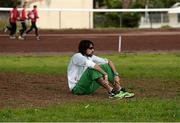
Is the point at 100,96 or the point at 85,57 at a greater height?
the point at 85,57

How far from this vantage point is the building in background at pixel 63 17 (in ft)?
178

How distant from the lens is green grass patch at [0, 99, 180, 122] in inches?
378

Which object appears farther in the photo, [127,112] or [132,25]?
[132,25]

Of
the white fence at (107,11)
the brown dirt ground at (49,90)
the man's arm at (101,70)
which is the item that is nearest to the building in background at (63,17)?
the white fence at (107,11)

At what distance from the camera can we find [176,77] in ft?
53.5

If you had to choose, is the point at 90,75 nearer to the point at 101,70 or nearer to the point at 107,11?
the point at 101,70

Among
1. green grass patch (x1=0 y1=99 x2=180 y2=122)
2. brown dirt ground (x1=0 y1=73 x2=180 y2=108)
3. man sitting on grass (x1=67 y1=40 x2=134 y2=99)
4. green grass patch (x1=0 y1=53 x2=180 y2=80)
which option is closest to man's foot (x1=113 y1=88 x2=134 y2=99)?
man sitting on grass (x1=67 y1=40 x2=134 y2=99)

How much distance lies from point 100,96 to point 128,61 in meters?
9.52

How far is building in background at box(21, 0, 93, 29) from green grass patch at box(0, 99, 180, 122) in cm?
4325

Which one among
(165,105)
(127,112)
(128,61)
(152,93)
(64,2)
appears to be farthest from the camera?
(64,2)

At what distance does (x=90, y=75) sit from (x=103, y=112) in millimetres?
2211

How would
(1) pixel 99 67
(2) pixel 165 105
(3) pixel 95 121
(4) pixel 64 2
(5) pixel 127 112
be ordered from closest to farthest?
1. (3) pixel 95 121
2. (5) pixel 127 112
3. (2) pixel 165 105
4. (1) pixel 99 67
5. (4) pixel 64 2

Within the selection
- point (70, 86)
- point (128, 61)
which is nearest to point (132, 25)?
point (128, 61)

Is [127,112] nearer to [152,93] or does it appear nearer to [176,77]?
[152,93]
